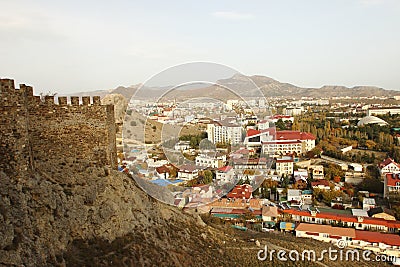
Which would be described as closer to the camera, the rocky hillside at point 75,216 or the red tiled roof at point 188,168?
the rocky hillside at point 75,216

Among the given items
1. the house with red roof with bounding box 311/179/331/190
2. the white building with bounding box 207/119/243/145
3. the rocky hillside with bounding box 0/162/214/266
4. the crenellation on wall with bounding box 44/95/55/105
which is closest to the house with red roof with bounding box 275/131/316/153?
the house with red roof with bounding box 311/179/331/190

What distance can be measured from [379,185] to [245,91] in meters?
20.0

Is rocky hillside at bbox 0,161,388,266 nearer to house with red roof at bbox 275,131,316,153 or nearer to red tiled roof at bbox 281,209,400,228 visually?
red tiled roof at bbox 281,209,400,228

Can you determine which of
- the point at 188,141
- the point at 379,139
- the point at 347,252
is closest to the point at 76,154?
the point at 188,141

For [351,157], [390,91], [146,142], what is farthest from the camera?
[390,91]

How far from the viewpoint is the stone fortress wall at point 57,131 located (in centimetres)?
493

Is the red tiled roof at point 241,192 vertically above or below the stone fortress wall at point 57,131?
below

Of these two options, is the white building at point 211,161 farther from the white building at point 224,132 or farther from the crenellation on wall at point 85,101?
the crenellation on wall at point 85,101

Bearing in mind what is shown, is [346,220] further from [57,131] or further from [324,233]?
[57,131]

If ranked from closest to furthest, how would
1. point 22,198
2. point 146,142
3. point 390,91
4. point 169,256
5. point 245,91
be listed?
point 22,198 → point 169,256 → point 245,91 → point 146,142 → point 390,91

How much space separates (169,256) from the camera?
5781 millimetres

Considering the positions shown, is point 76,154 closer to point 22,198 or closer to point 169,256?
point 22,198

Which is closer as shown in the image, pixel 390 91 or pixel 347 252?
pixel 347 252

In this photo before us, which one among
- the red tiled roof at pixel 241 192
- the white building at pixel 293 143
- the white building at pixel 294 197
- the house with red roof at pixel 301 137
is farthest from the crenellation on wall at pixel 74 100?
the house with red roof at pixel 301 137
